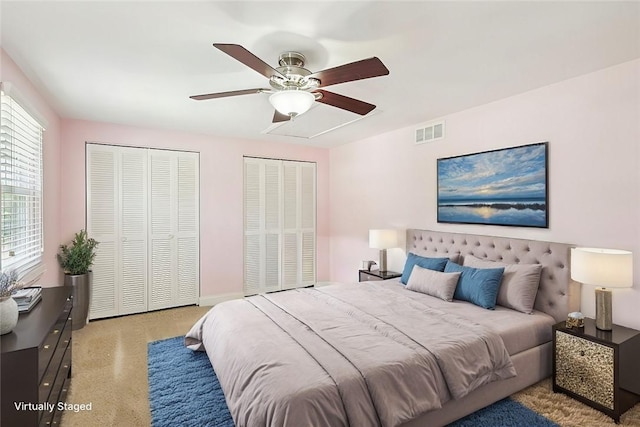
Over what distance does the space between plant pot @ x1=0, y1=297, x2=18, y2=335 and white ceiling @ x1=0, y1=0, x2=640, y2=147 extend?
156 centimetres

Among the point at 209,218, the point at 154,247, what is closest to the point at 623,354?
the point at 209,218

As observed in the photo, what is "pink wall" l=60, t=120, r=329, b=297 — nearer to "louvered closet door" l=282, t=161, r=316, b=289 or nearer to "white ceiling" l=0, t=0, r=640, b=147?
"louvered closet door" l=282, t=161, r=316, b=289

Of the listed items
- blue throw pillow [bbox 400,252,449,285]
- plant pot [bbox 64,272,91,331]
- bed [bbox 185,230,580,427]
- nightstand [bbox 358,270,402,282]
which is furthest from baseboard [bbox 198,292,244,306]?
blue throw pillow [bbox 400,252,449,285]

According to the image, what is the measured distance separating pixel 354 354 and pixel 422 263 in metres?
1.85

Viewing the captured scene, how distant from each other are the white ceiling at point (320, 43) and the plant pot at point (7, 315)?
1.56 m

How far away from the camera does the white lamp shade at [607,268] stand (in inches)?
86.7

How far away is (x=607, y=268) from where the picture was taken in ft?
7.30

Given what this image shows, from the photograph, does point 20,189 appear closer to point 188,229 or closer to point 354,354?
point 188,229

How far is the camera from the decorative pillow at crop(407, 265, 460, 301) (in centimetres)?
306

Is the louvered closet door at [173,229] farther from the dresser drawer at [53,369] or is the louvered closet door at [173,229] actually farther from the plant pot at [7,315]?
the plant pot at [7,315]

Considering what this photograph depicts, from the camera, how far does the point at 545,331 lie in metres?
2.62

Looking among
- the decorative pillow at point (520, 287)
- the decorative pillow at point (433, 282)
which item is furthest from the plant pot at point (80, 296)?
the decorative pillow at point (520, 287)

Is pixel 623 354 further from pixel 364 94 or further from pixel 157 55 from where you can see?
pixel 157 55

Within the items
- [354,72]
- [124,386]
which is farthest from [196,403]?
[354,72]
